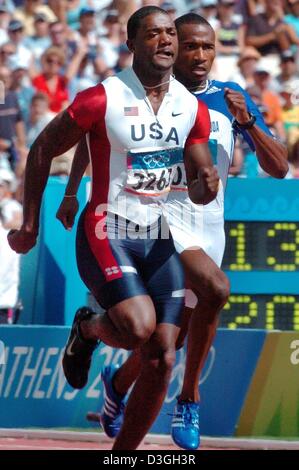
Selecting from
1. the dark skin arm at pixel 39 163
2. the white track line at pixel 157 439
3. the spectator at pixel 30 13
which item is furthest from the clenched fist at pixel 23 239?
the spectator at pixel 30 13

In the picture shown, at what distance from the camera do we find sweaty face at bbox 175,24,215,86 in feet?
27.0

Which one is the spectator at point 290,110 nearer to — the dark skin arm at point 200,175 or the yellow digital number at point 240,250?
the yellow digital number at point 240,250

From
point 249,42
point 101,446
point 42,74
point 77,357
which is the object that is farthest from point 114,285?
Answer: point 249,42

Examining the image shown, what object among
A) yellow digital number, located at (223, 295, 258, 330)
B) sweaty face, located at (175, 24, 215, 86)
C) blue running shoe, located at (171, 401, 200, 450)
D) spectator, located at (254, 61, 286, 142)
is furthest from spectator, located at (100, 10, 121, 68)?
blue running shoe, located at (171, 401, 200, 450)

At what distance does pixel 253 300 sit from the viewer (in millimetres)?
9812

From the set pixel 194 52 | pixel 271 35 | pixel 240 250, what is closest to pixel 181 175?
pixel 194 52

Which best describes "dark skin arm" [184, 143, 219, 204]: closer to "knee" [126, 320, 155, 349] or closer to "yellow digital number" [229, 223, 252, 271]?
"knee" [126, 320, 155, 349]

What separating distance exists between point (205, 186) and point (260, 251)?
9.27ft

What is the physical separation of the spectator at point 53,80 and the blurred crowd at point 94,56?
0.01 m

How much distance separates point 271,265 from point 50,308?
1662 mm

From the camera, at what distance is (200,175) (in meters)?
7.12

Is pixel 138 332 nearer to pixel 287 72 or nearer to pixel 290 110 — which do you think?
pixel 290 110

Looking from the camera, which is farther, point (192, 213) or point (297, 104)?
point (297, 104)

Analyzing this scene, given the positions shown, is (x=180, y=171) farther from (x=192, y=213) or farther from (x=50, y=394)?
(x=50, y=394)
